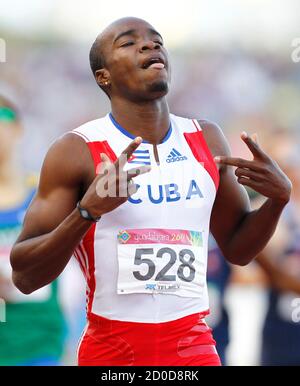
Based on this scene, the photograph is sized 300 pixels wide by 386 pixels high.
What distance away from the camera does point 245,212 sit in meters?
4.27

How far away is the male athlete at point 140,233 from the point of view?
379 centimetres

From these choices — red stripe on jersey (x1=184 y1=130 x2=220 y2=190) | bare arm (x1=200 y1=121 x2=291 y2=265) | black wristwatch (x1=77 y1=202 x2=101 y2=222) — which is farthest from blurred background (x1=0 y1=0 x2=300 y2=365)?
Result: black wristwatch (x1=77 y1=202 x2=101 y2=222)

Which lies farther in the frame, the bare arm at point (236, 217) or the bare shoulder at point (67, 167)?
the bare arm at point (236, 217)

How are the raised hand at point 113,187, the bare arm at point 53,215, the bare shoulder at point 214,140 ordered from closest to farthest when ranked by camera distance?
the raised hand at point 113,187
the bare arm at point 53,215
the bare shoulder at point 214,140

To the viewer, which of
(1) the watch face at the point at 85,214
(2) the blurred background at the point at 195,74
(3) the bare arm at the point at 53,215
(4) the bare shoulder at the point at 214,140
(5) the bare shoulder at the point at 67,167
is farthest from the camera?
(2) the blurred background at the point at 195,74

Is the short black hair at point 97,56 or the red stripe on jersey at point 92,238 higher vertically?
the short black hair at point 97,56

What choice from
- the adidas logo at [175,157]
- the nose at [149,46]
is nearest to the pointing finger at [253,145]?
the adidas logo at [175,157]

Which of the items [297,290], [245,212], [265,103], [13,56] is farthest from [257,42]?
[245,212]

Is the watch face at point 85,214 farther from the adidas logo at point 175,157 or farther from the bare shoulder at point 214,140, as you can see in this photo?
the bare shoulder at point 214,140

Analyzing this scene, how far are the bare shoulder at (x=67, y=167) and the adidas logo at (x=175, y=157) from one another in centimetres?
Result: 37

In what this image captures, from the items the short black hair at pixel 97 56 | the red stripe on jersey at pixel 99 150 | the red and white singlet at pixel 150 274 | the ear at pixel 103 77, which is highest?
the short black hair at pixel 97 56

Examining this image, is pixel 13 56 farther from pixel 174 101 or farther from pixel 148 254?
pixel 148 254

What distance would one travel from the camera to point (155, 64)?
156 inches
